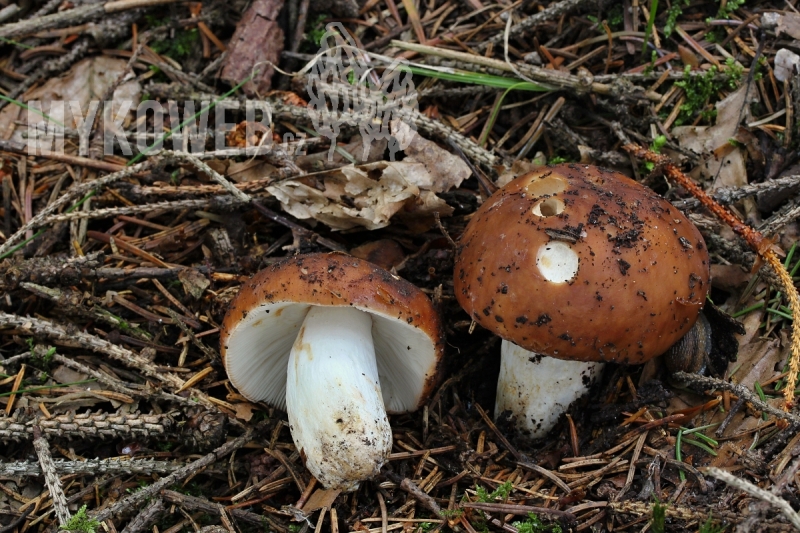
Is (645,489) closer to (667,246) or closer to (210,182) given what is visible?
(667,246)

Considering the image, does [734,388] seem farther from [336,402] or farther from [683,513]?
[336,402]

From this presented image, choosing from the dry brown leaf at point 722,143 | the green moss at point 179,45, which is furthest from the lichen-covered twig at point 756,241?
the green moss at point 179,45

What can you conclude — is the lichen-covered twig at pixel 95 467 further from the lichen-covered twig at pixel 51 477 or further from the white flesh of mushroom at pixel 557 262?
the white flesh of mushroom at pixel 557 262

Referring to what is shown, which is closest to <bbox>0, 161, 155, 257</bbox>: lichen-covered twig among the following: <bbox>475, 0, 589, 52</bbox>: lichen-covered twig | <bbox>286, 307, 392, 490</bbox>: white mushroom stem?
<bbox>286, 307, 392, 490</bbox>: white mushroom stem

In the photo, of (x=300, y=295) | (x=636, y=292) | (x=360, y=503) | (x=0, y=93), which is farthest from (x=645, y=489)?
(x=0, y=93)

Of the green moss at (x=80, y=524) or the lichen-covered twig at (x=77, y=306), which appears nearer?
the green moss at (x=80, y=524)

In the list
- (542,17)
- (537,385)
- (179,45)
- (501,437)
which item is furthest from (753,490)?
(179,45)
